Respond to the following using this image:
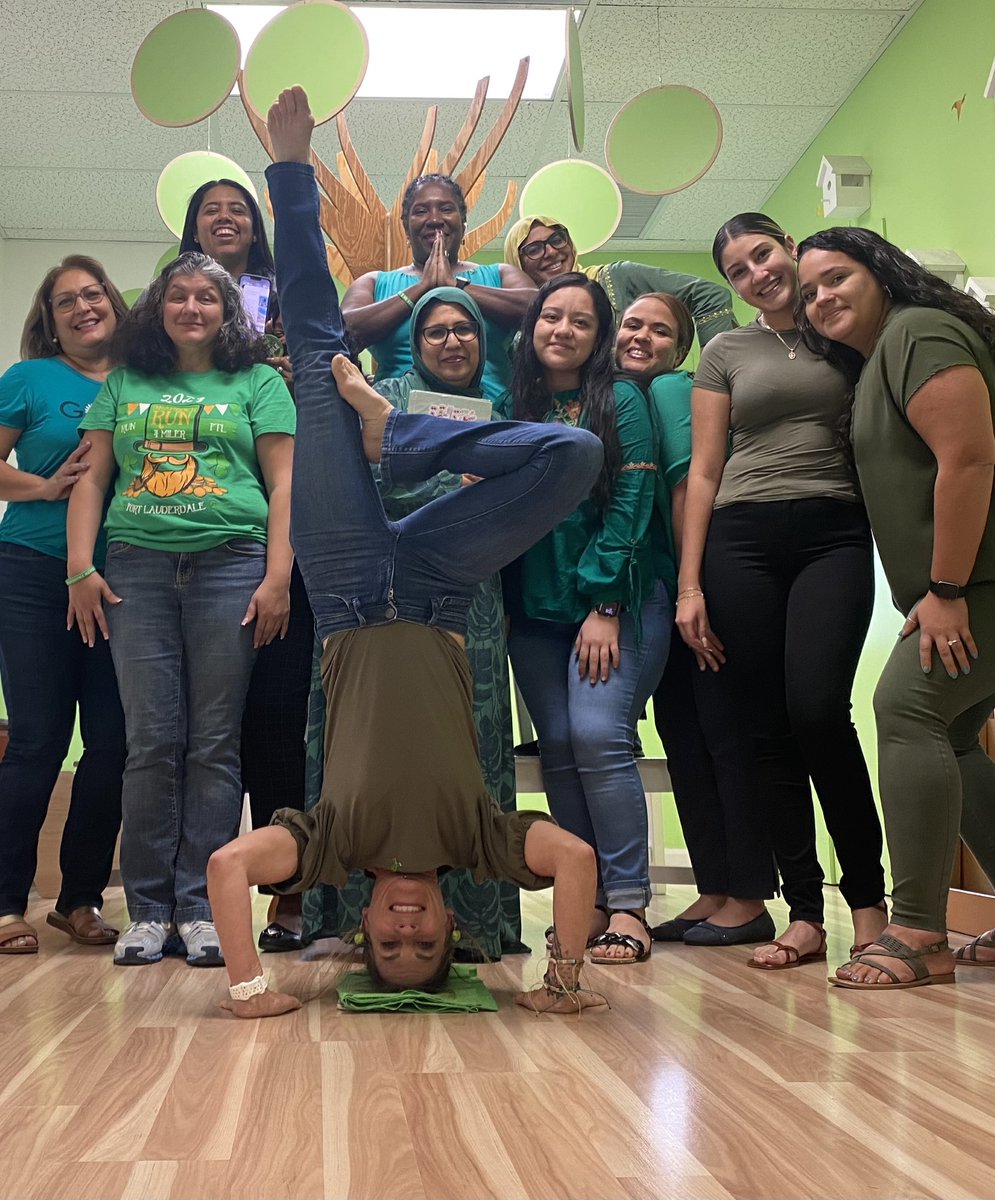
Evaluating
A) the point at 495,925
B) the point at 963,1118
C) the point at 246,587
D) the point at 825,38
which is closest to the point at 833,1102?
the point at 963,1118

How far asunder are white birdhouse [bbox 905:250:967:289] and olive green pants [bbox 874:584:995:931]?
5.59 ft

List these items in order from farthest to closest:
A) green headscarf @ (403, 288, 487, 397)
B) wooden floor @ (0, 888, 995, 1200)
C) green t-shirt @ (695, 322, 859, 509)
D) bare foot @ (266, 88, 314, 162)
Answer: green headscarf @ (403, 288, 487, 397), green t-shirt @ (695, 322, 859, 509), bare foot @ (266, 88, 314, 162), wooden floor @ (0, 888, 995, 1200)

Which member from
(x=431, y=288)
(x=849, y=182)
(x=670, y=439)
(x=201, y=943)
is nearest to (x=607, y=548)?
(x=670, y=439)

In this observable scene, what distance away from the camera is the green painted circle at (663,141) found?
2.84m

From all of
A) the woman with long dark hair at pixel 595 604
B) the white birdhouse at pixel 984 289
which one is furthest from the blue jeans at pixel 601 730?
the white birdhouse at pixel 984 289

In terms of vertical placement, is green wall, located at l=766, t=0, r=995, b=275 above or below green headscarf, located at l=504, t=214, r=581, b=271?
above

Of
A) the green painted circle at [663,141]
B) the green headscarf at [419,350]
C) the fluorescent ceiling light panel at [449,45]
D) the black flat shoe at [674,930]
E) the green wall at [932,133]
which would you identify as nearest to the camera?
the green headscarf at [419,350]

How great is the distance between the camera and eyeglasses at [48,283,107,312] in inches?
95.1

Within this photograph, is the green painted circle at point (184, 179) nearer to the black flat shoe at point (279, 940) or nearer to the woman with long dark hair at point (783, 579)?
the woman with long dark hair at point (783, 579)

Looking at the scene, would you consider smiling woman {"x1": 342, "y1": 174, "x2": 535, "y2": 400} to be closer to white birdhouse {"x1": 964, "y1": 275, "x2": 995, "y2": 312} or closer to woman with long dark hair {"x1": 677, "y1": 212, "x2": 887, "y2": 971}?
woman with long dark hair {"x1": 677, "y1": 212, "x2": 887, "y2": 971}

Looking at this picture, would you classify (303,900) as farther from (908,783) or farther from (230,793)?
(908,783)

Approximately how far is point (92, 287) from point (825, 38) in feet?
8.50

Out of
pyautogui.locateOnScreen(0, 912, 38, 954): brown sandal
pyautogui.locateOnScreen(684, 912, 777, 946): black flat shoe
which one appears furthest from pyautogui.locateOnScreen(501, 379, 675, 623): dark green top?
pyautogui.locateOnScreen(0, 912, 38, 954): brown sandal

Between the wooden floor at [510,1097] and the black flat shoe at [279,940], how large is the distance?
1.38ft
